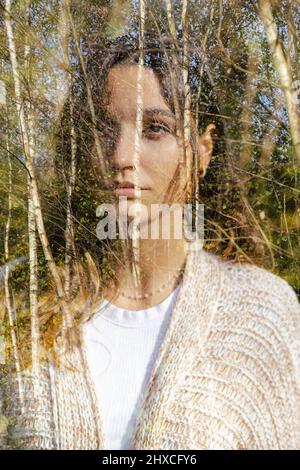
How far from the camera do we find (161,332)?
5.04ft

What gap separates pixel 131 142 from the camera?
60.9 inches

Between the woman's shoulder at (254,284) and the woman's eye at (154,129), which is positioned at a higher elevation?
the woman's eye at (154,129)

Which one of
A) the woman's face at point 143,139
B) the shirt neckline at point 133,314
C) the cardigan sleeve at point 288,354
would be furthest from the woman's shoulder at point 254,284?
the woman's face at point 143,139

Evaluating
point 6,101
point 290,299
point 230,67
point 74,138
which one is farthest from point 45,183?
point 290,299

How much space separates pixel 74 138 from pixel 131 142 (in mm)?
156

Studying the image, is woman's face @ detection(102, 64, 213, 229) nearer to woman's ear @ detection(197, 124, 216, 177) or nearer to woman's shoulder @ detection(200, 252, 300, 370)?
woman's ear @ detection(197, 124, 216, 177)

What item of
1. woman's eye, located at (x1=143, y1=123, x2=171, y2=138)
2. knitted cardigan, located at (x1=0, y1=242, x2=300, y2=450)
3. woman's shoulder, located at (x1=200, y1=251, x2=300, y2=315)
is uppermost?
woman's eye, located at (x1=143, y1=123, x2=171, y2=138)

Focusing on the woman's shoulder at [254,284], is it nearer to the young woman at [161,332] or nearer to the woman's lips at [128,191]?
the young woman at [161,332]

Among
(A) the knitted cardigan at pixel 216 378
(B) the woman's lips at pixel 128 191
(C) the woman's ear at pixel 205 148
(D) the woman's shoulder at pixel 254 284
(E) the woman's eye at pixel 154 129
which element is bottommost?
(A) the knitted cardigan at pixel 216 378

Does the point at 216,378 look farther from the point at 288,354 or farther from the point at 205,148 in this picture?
the point at 205,148

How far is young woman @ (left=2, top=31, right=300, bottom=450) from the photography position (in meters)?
1.48

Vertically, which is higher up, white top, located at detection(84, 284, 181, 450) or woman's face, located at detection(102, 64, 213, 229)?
woman's face, located at detection(102, 64, 213, 229)

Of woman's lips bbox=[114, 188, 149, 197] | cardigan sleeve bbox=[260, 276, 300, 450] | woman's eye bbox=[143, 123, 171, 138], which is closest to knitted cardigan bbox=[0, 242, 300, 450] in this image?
cardigan sleeve bbox=[260, 276, 300, 450]

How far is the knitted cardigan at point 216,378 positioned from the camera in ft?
4.83
